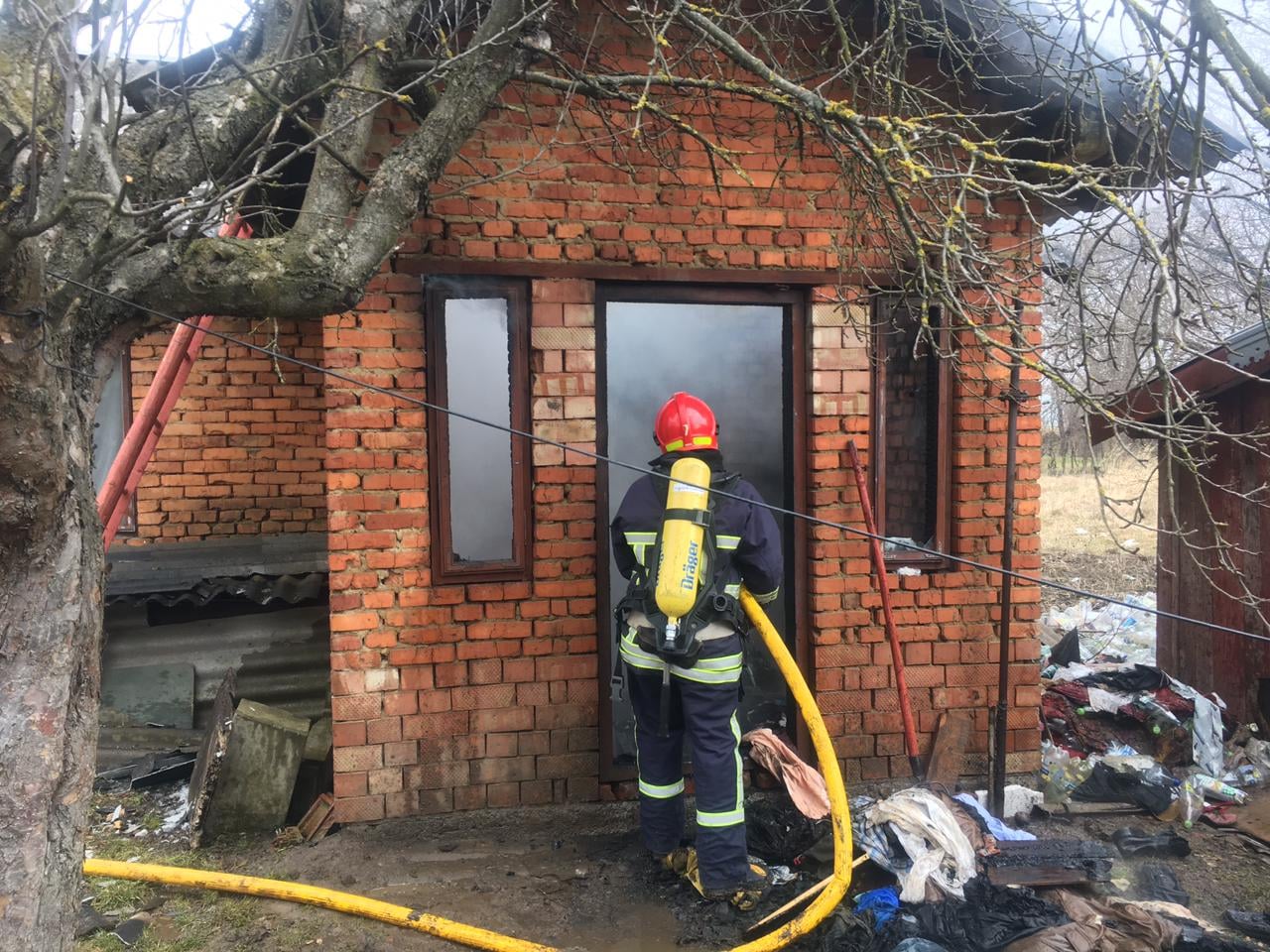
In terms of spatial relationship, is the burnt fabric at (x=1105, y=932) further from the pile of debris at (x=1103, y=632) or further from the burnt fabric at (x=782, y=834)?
the pile of debris at (x=1103, y=632)

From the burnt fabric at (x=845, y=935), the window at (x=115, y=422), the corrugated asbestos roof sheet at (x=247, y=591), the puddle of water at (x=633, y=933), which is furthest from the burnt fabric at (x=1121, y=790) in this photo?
the window at (x=115, y=422)

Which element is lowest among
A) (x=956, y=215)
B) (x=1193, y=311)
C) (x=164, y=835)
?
(x=164, y=835)

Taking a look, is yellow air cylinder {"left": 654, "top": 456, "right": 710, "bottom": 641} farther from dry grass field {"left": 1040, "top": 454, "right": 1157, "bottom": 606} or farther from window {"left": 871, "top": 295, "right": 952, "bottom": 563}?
dry grass field {"left": 1040, "top": 454, "right": 1157, "bottom": 606}

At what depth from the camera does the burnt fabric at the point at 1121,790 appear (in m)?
4.20

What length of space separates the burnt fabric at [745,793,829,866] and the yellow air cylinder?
1092mm

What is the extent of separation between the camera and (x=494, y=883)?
356 cm

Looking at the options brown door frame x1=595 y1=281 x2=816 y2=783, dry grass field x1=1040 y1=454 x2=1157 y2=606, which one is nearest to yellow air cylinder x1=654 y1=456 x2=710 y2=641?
brown door frame x1=595 y1=281 x2=816 y2=783

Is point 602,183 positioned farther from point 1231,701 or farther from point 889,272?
point 1231,701

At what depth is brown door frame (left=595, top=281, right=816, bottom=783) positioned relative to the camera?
4.16m

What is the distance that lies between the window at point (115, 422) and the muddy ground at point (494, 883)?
2.17 metres

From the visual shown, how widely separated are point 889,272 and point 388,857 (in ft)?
12.0

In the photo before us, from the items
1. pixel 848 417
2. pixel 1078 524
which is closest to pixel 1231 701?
pixel 848 417

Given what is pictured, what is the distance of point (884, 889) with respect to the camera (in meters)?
3.34

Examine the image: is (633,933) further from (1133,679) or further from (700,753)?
(1133,679)
